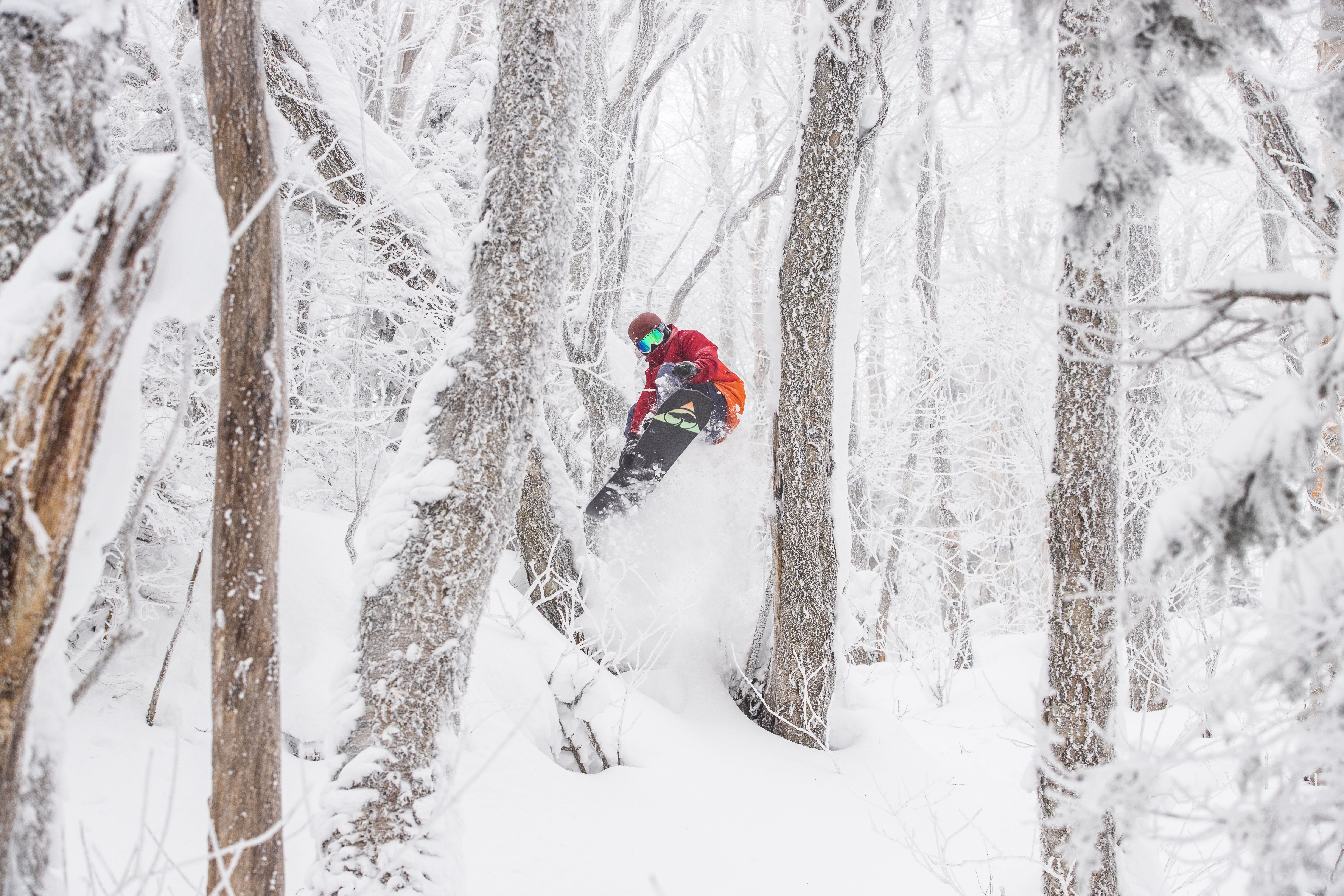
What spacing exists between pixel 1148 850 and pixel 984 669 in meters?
4.87

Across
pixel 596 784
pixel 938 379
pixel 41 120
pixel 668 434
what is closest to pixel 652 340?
pixel 668 434

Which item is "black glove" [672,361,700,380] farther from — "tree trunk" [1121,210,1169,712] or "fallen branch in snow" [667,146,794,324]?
"tree trunk" [1121,210,1169,712]

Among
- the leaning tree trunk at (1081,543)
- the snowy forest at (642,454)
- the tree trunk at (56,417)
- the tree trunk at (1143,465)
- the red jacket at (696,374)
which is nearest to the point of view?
the tree trunk at (56,417)

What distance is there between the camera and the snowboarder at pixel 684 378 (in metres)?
4.76

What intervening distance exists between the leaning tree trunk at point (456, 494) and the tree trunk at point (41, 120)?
3.69ft

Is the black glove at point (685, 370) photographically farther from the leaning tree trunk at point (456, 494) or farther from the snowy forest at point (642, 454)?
the leaning tree trunk at point (456, 494)

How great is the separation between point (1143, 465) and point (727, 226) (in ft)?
13.6

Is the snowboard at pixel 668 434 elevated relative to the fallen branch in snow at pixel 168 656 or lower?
elevated

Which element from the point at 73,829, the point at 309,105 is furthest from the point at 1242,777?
the point at 309,105

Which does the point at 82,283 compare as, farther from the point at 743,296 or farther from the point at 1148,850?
the point at 743,296

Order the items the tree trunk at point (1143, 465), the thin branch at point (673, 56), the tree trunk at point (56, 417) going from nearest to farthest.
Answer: the tree trunk at point (56, 417), the tree trunk at point (1143, 465), the thin branch at point (673, 56)

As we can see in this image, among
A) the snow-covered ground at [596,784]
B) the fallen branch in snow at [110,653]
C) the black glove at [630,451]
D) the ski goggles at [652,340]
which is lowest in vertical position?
the snow-covered ground at [596,784]

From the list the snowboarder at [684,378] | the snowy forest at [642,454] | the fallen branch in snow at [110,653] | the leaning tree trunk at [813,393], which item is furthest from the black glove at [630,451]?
the fallen branch in snow at [110,653]

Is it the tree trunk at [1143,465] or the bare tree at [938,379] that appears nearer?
the tree trunk at [1143,465]
